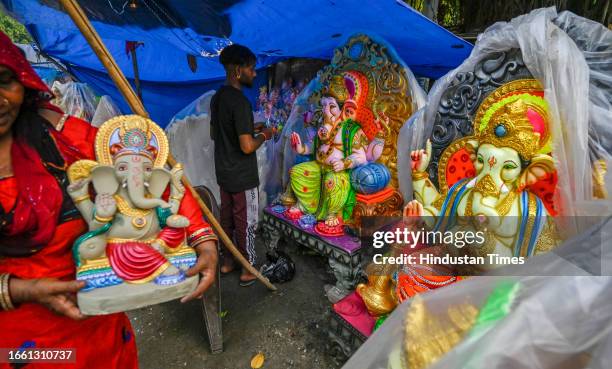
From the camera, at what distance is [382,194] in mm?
2543

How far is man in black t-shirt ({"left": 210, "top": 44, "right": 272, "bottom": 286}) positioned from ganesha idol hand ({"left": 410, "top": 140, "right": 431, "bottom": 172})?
1233 mm

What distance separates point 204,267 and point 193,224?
6.8 inches

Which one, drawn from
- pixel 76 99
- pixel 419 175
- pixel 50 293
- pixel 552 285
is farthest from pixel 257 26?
pixel 76 99

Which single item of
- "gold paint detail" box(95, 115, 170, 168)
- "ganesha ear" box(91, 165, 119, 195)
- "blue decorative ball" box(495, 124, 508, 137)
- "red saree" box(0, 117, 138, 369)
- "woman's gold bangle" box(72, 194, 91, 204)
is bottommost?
"red saree" box(0, 117, 138, 369)

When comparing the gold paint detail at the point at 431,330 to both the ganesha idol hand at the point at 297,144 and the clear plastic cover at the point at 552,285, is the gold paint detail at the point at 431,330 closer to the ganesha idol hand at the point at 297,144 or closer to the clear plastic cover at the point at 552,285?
the clear plastic cover at the point at 552,285

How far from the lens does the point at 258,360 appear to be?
2.09 metres

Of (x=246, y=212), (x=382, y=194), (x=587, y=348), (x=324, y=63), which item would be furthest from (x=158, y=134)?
(x=324, y=63)

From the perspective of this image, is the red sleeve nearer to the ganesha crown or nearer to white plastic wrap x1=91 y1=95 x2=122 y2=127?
the ganesha crown

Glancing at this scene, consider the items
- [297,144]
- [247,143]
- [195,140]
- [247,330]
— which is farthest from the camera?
[195,140]

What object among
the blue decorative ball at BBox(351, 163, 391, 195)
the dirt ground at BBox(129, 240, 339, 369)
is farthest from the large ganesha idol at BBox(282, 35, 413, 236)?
the dirt ground at BBox(129, 240, 339, 369)

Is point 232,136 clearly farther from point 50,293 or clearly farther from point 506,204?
point 506,204

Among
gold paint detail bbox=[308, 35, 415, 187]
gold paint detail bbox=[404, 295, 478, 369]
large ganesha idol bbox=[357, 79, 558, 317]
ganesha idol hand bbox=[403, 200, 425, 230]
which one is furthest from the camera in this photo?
gold paint detail bbox=[308, 35, 415, 187]

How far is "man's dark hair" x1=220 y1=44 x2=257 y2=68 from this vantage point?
2.39 metres

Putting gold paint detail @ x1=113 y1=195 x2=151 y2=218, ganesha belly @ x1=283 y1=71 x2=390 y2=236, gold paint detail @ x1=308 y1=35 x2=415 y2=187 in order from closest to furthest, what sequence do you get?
gold paint detail @ x1=113 y1=195 x2=151 y2=218
gold paint detail @ x1=308 y1=35 x2=415 y2=187
ganesha belly @ x1=283 y1=71 x2=390 y2=236
